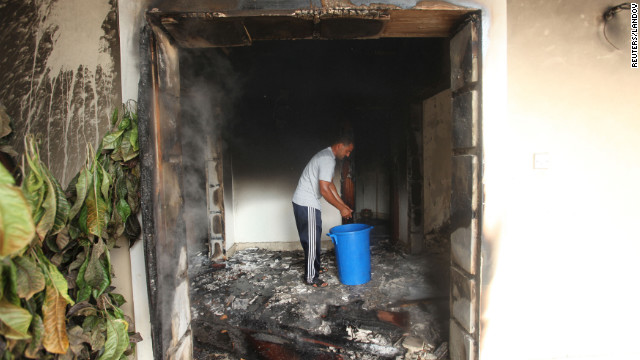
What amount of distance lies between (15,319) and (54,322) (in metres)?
0.20

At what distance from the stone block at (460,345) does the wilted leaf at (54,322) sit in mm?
2391

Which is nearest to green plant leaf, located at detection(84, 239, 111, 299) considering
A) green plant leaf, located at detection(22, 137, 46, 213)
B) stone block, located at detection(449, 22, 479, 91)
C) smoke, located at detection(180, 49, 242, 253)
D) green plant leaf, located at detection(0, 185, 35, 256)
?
green plant leaf, located at detection(22, 137, 46, 213)

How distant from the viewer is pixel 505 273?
2.07m

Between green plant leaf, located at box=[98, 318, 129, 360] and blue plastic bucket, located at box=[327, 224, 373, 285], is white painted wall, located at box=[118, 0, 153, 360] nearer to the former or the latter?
green plant leaf, located at box=[98, 318, 129, 360]

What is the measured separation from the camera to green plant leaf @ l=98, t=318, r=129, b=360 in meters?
1.71

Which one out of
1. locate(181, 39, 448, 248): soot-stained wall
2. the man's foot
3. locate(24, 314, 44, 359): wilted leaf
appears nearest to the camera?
locate(24, 314, 44, 359): wilted leaf

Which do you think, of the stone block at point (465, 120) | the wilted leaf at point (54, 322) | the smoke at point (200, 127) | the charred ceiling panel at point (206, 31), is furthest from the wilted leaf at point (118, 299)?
the smoke at point (200, 127)

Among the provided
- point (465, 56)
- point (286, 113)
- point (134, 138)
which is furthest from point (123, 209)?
point (286, 113)

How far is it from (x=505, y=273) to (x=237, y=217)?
4.53m

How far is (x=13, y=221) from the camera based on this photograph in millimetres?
1135

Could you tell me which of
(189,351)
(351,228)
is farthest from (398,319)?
(189,351)

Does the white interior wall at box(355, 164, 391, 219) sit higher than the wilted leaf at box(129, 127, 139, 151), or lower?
lower

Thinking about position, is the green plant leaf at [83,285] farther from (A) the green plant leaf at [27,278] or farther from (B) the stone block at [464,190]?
(B) the stone block at [464,190]

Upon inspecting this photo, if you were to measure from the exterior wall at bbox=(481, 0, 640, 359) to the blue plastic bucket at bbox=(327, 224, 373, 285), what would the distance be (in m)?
1.66
